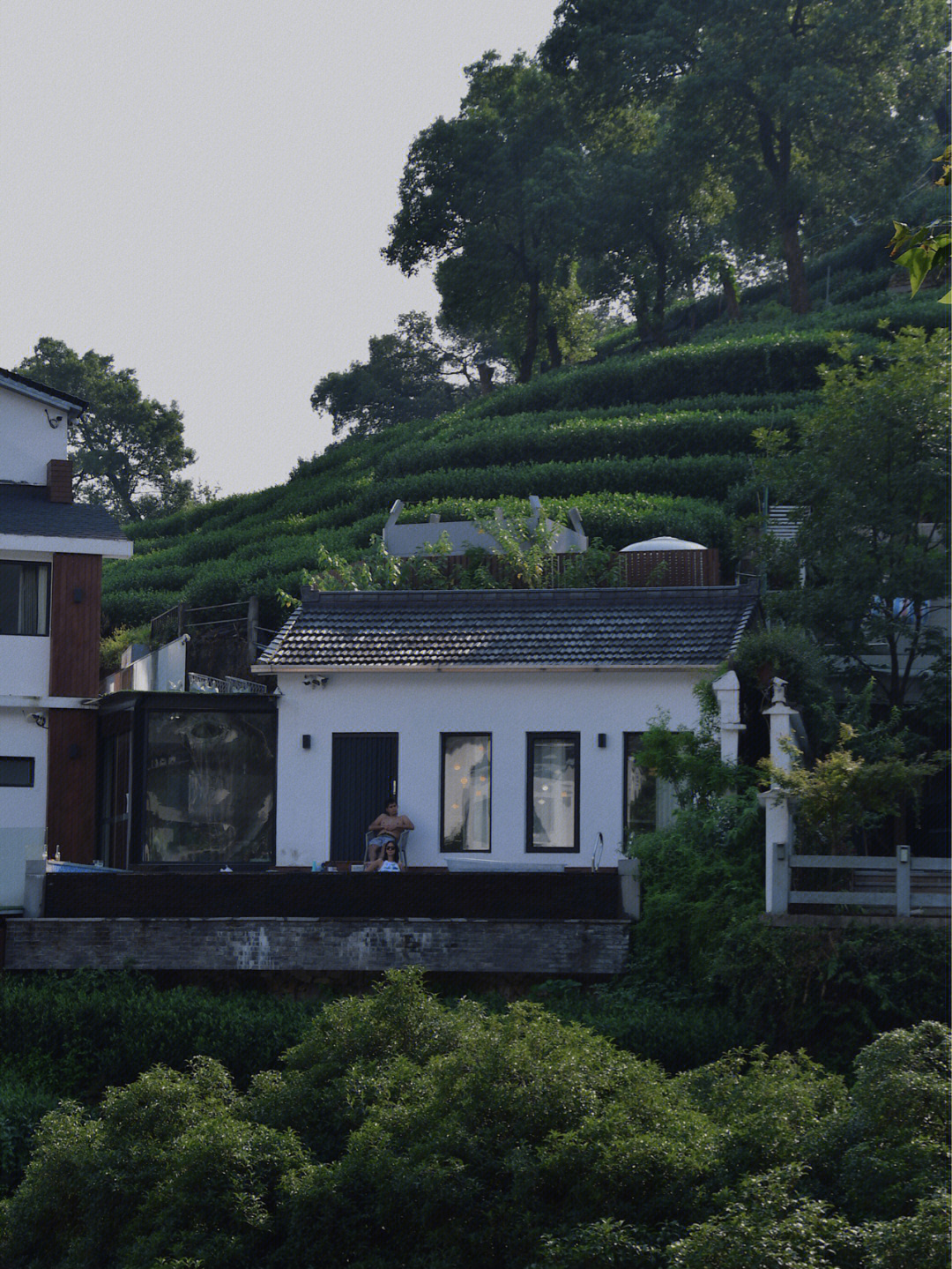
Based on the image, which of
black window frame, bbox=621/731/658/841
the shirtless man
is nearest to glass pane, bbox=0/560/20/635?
the shirtless man

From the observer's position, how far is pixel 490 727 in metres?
20.4

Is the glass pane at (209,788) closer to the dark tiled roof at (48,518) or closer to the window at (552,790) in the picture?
the dark tiled roof at (48,518)

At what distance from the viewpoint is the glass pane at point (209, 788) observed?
21281 millimetres

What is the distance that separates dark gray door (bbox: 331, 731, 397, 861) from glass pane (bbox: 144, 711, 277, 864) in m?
1.13

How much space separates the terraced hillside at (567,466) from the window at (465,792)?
11.0 m

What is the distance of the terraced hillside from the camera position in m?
36.6

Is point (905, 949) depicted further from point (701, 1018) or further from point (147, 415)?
point (147, 415)

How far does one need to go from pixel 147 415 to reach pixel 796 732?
55873 mm

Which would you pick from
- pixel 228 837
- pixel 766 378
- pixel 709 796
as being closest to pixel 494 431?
pixel 766 378

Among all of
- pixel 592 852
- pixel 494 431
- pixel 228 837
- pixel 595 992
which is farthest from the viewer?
pixel 494 431

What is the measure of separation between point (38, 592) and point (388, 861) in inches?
284

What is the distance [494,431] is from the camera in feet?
153

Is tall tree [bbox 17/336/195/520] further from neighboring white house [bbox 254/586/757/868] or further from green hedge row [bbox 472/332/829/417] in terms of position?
neighboring white house [bbox 254/586/757/868]

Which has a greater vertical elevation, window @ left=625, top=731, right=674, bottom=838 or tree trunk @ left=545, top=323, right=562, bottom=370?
tree trunk @ left=545, top=323, right=562, bottom=370
